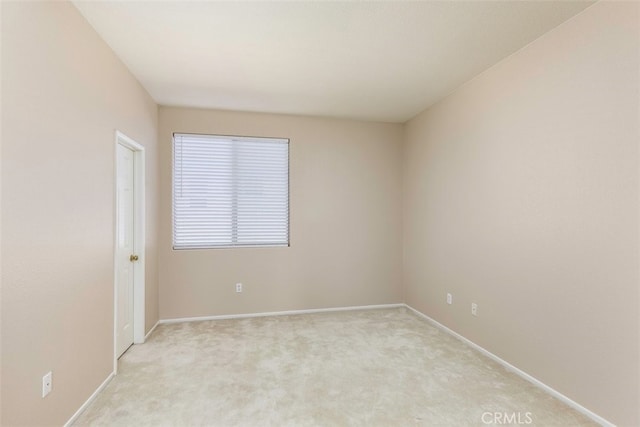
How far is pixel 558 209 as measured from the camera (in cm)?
221

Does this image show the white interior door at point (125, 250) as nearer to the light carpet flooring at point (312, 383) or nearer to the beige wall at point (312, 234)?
the light carpet flooring at point (312, 383)

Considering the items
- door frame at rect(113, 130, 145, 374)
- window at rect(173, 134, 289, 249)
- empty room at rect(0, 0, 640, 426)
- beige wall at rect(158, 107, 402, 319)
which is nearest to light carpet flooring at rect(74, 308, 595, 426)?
empty room at rect(0, 0, 640, 426)

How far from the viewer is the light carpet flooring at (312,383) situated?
201 centimetres

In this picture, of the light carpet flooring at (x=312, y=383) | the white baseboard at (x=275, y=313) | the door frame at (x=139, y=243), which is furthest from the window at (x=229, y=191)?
the light carpet flooring at (x=312, y=383)

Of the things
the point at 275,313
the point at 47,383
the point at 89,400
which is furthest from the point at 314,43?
the point at 275,313

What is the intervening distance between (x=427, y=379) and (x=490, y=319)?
2.94ft

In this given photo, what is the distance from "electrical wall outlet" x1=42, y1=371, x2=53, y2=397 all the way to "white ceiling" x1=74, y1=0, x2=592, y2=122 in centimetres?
222

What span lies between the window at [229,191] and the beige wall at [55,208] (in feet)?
4.61

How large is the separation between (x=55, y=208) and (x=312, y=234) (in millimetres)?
2874

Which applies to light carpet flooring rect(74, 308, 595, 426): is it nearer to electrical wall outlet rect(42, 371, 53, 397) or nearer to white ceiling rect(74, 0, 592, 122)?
electrical wall outlet rect(42, 371, 53, 397)

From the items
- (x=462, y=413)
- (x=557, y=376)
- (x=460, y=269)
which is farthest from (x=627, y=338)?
(x=460, y=269)

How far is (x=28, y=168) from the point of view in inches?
60.5

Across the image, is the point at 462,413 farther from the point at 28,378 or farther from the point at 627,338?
the point at 28,378

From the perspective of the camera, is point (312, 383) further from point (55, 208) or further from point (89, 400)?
point (55, 208)
